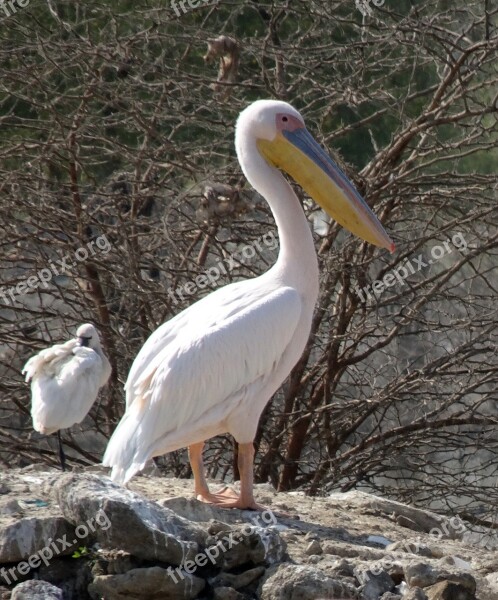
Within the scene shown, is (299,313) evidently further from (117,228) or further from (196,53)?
(196,53)

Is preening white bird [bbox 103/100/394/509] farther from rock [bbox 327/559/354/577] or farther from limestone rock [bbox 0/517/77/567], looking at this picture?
rock [bbox 327/559/354/577]

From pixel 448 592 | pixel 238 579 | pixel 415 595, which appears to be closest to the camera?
pixel 415 595

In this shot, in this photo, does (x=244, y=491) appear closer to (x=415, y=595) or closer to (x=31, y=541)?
(x=31, y=541)

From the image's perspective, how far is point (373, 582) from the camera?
15.5 ft

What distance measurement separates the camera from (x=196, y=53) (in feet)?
33.3

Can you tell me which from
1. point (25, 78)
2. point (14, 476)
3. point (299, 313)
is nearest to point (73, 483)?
point (14, 476)

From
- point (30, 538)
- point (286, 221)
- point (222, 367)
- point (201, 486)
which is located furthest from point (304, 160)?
point (30, 538)

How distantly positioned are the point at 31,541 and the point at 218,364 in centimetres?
150

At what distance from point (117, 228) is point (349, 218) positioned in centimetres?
193

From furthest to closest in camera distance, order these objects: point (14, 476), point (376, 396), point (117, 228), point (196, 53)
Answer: point (196, 53) → point (117, 228) → point (376, 396) → point (14, 476)

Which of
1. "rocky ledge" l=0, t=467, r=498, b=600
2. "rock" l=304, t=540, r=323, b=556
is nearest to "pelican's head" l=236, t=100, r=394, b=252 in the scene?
"rock" l=304, t=540, r=323, b=556

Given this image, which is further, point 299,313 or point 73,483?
point 299,313

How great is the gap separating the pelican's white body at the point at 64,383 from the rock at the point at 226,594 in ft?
8.20

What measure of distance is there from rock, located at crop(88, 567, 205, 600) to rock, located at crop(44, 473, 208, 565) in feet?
0.27
